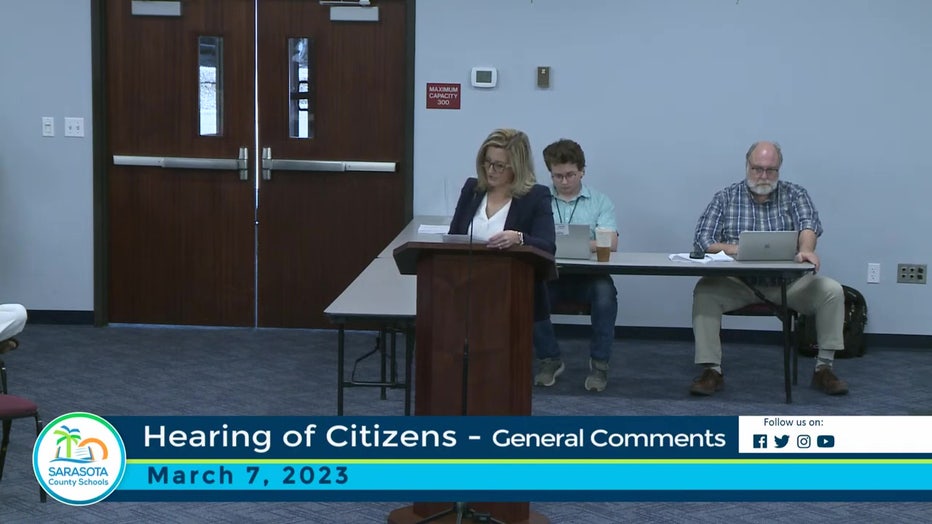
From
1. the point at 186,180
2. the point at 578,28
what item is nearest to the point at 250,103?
the point at 186,180

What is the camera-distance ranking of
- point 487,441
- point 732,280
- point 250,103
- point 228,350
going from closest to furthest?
1. point 487,441
2. point 732,280
3. point 228,350
4. point 250,103

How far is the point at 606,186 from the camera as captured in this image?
21.5 ft

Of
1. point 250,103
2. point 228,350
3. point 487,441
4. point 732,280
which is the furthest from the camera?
point 250,103

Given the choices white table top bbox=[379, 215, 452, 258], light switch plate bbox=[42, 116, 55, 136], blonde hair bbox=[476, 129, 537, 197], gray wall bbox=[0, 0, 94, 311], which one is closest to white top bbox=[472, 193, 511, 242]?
blonde hair bbox=[476, 129, 537, 197]

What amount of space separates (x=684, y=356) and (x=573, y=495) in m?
3.01

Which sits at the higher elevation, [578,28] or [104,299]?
[578,28]

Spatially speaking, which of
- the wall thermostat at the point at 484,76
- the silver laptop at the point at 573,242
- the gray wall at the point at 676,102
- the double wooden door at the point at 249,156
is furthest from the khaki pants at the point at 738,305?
the double wooden door at the point at 249,156

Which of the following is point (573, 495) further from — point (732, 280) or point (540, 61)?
point (540, 61)

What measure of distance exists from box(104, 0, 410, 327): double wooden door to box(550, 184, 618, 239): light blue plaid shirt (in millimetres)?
1371

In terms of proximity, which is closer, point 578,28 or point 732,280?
point 732,280

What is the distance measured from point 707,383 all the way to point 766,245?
70cm

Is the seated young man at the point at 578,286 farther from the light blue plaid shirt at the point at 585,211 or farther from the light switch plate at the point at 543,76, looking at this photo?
the light switch plate at the point at 543,76

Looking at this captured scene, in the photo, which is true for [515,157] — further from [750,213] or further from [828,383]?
[828,383]

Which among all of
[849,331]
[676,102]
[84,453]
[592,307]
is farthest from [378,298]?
[849,331]
